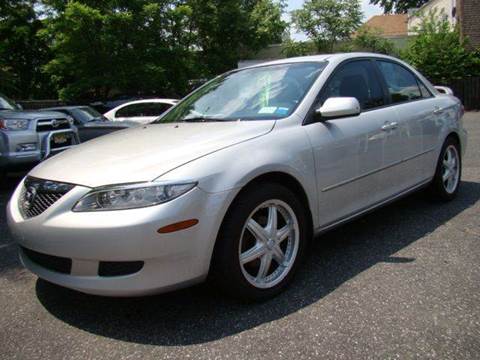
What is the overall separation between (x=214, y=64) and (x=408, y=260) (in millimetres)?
21559

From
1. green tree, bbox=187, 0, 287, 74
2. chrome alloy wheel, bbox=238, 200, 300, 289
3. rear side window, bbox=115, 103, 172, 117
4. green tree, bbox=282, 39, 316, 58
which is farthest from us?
green tree, bbox=282, 39, 316, 58

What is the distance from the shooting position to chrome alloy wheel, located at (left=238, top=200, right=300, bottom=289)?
2914 mm

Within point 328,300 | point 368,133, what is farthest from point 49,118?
point 328,300

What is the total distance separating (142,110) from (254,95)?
868 cm

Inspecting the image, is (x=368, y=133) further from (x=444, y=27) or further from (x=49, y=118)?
(x=444, y=27)

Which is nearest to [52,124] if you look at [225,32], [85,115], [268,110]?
[85,115]

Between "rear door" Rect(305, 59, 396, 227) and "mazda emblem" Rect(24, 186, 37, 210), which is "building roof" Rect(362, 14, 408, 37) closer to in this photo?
"rear door" Rect(305, 59, 396, 227)

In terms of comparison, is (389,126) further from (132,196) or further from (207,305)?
(132,196)

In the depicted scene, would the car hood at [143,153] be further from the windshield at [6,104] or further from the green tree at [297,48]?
the green tree at [297,48]

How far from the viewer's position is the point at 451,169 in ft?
16.6

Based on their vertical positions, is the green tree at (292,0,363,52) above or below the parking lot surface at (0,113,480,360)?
above

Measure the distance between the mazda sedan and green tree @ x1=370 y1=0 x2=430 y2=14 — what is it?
50256 millimetres

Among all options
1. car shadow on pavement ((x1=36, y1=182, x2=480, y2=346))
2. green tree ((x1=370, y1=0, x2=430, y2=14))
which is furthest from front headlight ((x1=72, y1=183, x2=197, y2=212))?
green tree ((x1=370, y1=0, x2=430, y2=14))

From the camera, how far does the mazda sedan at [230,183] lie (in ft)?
8.36
